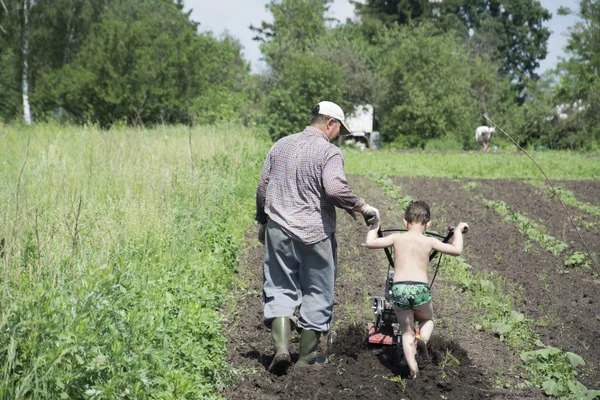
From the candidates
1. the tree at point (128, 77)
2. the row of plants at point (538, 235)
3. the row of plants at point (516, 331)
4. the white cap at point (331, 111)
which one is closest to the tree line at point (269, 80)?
the tree at point (128, 77)

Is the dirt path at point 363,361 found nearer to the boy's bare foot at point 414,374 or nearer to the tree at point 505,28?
the boy's bare foot at point 414,374

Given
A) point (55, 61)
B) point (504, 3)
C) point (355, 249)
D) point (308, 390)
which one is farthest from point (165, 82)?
point (504, 3)

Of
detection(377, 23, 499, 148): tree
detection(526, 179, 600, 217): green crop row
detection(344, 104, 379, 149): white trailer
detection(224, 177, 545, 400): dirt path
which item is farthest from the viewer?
detection(344, 104, 379, 149): white trailer

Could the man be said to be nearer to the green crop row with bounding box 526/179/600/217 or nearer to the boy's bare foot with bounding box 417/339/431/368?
the boy's bare foot with bounding box 417/339/431/368

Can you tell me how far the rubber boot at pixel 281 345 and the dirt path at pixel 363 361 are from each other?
0.25 ft

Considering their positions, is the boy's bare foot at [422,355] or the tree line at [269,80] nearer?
the boy's bare foot at [422,355]

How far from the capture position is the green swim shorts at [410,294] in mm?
5082

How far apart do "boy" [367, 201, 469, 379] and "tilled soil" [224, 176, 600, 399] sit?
1.05ft

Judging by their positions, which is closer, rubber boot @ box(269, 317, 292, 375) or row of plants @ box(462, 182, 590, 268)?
rubber boot @ box(269, 317, 292, 375)

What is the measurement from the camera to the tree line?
1177 inches

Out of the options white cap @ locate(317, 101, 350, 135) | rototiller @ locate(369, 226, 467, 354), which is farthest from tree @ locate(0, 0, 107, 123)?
rototiller @ locate(369, 226, 467, 354)

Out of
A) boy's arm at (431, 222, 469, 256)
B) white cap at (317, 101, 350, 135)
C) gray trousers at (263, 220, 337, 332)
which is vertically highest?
white cap at (317, 101, 350, 135)

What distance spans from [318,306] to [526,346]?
2071mm

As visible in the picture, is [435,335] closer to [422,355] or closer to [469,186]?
[422,355]
